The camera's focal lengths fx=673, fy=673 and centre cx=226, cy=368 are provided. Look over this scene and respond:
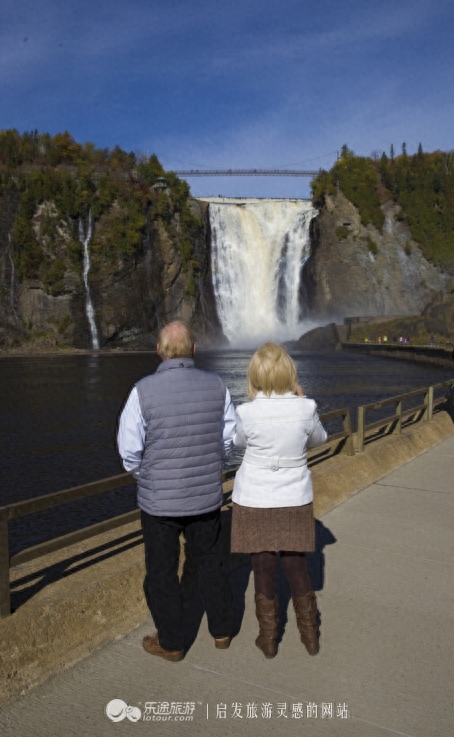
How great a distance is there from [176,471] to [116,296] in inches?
3022

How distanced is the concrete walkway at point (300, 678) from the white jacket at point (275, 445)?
0.99 metres

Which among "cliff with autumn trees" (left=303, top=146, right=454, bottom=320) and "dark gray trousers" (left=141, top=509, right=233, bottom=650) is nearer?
"dark gray trousers" (left=141, top=509, right=233, bottom=650)

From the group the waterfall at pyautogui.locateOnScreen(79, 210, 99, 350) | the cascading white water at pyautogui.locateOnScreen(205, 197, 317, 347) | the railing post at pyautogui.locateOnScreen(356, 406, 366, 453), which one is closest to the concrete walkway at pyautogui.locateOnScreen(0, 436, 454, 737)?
the railing post at pyautogui.locateOnScreen(356, 406, 366, 453)

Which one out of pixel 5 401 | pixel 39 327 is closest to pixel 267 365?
pixel 5 401

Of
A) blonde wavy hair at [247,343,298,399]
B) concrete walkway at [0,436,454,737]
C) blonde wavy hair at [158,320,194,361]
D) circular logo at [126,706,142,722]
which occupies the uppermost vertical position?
blonde wavy hair at [158,320,194,361]

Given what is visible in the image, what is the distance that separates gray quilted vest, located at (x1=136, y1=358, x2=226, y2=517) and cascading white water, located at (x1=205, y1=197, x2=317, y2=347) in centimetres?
7750

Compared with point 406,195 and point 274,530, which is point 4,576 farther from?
point 406,195

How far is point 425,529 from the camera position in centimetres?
689

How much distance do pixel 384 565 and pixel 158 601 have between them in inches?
97.3

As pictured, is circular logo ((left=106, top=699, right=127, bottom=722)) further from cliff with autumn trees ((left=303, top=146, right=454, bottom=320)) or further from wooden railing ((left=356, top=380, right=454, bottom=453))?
cliff with autumn trees ((left=303, top=146, right=454, bottom=320))

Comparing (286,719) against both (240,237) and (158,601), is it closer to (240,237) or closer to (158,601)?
(158,601)

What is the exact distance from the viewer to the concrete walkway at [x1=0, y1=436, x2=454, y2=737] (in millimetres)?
3475

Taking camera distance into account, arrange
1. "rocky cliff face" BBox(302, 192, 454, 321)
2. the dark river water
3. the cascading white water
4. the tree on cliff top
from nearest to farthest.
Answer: the dark river water
the cascading white water
"rocky cliff face" BBox(302, 192, 454, 321)
the tree on cliff top

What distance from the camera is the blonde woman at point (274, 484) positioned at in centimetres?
411
